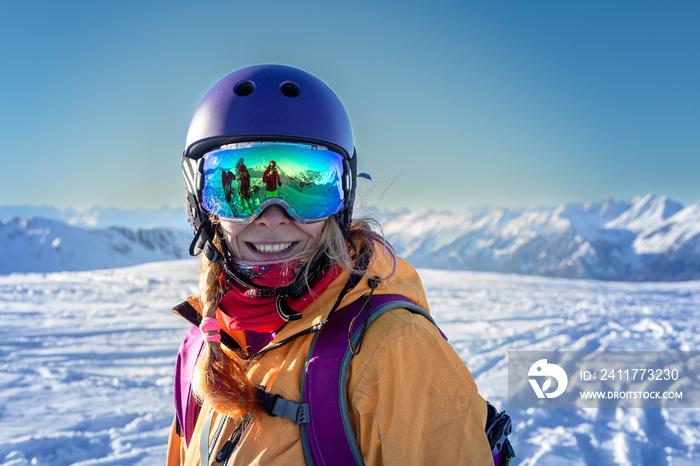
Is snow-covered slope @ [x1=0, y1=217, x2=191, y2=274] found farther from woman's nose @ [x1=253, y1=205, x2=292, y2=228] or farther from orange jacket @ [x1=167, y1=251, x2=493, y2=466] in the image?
orange jacket @ [x1=167, y1=251, x2=493, y2=466]

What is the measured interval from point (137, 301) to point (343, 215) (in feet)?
33.5

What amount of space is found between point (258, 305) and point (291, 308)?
15 cm

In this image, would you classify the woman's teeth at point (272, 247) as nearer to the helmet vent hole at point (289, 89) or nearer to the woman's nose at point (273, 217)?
the woman's nose at point (273, 217)

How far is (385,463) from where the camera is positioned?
114 centimetres

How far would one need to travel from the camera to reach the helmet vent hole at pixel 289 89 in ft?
5.84

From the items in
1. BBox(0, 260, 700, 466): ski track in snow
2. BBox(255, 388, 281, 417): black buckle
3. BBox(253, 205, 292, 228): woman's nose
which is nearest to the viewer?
BBox(255, 388, 281, 417): black buckle

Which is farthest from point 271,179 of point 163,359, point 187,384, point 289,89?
point 163,359

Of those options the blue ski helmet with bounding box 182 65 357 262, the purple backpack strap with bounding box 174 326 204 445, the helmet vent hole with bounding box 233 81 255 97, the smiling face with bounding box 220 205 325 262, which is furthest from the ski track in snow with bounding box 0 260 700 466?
the helmet vent hole with bounding box 233 81 255 97

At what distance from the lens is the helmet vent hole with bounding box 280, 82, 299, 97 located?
178 cm

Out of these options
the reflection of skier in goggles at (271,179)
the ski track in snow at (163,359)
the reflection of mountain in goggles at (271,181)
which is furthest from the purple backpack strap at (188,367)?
the ski track in snow at (163,359)

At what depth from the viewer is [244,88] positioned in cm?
177

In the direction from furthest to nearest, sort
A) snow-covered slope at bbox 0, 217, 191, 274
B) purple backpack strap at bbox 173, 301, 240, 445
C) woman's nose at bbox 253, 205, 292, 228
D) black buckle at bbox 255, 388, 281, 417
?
snow-covered slope at bbox 0, 217, 191, 274
purple backpack strap at bbox 173, 301, 240, 445
woman's nose at bbox 253, 205, 292, 228
black buckle at bbox 255, 388, 281, 417

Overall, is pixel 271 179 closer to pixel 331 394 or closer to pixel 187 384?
pixel 331 394

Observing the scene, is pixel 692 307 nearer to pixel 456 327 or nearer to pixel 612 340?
pixel 612 340
